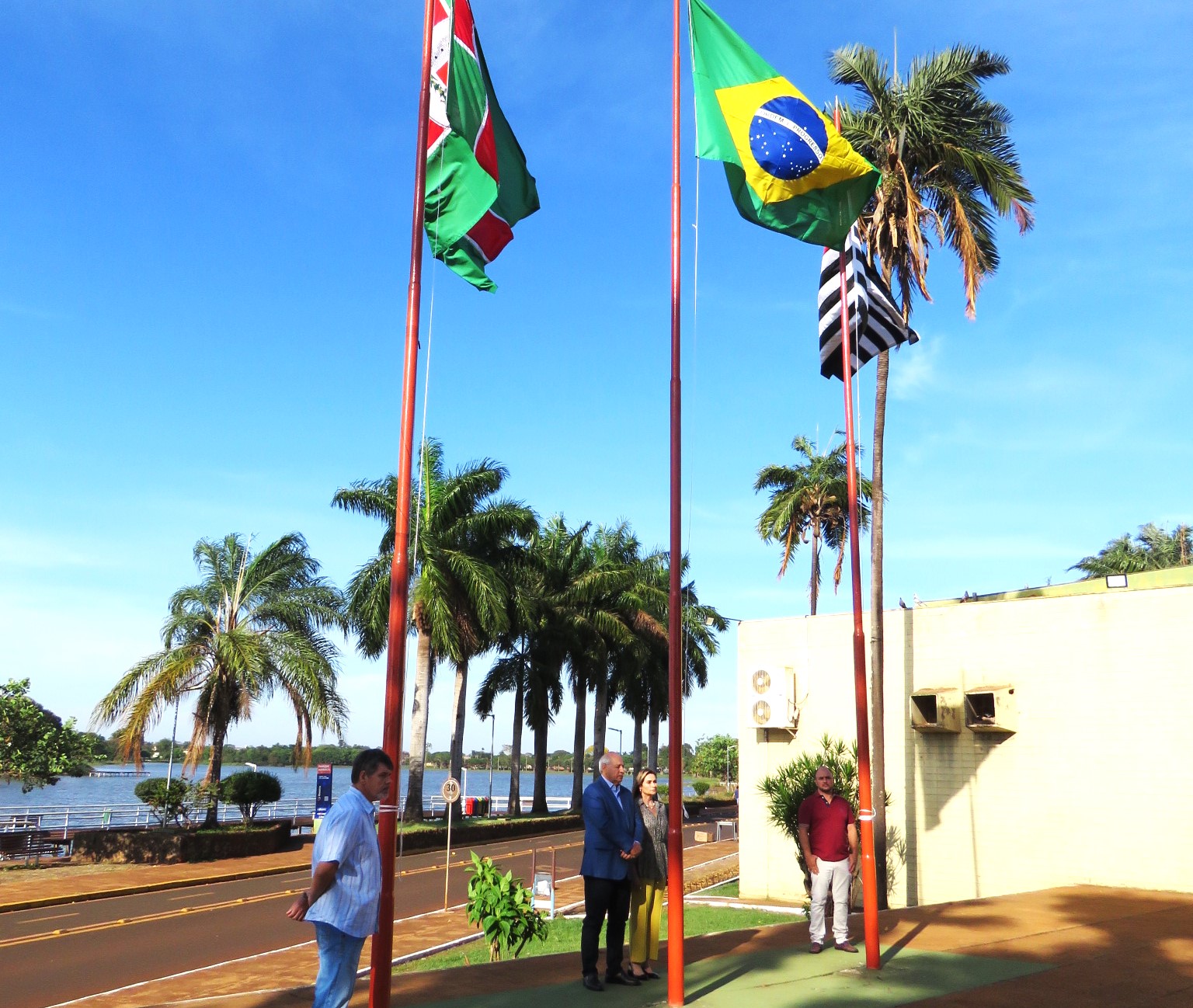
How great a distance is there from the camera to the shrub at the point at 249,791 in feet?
107

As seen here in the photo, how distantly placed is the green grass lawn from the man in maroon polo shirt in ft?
8.96

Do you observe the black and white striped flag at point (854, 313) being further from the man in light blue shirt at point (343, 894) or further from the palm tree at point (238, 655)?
the palm tree at point (238, 655)

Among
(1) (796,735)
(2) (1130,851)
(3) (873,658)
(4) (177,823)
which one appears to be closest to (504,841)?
(4) (177,823)

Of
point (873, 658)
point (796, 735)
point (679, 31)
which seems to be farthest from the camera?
point (796, 735)

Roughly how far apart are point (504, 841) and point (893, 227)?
2569 cm

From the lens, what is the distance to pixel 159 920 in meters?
18.5

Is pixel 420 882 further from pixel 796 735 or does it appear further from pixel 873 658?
pixel 873 658

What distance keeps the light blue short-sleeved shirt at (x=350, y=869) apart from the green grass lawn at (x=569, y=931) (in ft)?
23.8

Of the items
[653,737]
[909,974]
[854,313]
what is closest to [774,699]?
[854,313]

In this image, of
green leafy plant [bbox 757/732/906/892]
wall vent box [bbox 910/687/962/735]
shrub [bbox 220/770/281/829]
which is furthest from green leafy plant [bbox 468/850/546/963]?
shrub [bbox 220/770/281/829]

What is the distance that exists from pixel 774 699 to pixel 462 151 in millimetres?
14406

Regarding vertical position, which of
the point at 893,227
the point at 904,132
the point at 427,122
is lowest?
the point at 427,122

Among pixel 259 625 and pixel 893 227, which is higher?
pixel 893 227

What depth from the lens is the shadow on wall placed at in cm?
1767
